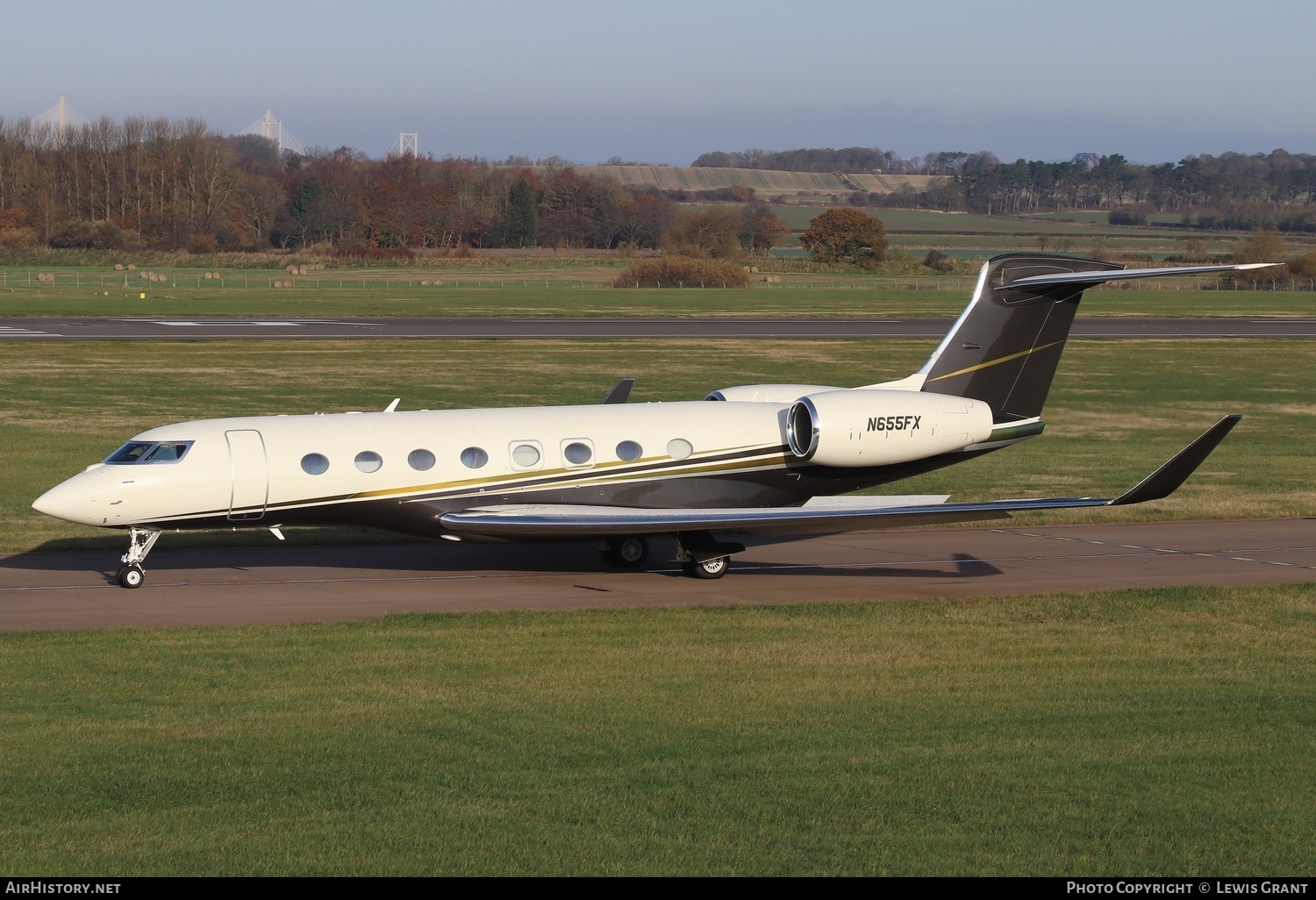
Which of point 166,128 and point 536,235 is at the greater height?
point 166,128

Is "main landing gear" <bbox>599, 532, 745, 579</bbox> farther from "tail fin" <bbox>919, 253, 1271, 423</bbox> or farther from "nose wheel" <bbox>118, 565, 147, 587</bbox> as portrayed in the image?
"nose wheel" <bbox>118, 565, 147, 587</bbox>

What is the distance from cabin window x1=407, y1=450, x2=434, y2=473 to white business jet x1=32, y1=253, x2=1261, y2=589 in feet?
0.10

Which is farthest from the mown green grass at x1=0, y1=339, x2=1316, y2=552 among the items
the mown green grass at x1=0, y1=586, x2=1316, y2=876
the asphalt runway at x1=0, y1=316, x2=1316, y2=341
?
the mown green grass at x1=0, y1=586, x2=1316, y2=876

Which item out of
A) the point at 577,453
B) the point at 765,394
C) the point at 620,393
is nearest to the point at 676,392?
the point at 620,393

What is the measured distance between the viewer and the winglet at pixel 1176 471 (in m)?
17.7

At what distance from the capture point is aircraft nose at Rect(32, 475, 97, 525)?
745 inches

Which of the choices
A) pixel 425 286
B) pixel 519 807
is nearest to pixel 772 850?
pixel 519 807

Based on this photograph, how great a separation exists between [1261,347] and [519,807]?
190 ft

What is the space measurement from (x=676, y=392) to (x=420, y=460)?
24223 millimetres

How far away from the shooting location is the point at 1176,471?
714 inches

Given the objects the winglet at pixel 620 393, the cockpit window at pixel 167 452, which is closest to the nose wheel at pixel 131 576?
the cockpit window at pixel 167 452

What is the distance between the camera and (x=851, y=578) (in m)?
21.3

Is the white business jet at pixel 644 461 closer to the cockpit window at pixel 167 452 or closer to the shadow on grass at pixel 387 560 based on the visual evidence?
the cockpit window at pixel 167 452

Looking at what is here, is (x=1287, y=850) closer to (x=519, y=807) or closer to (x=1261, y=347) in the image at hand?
(x=519, y=807)
